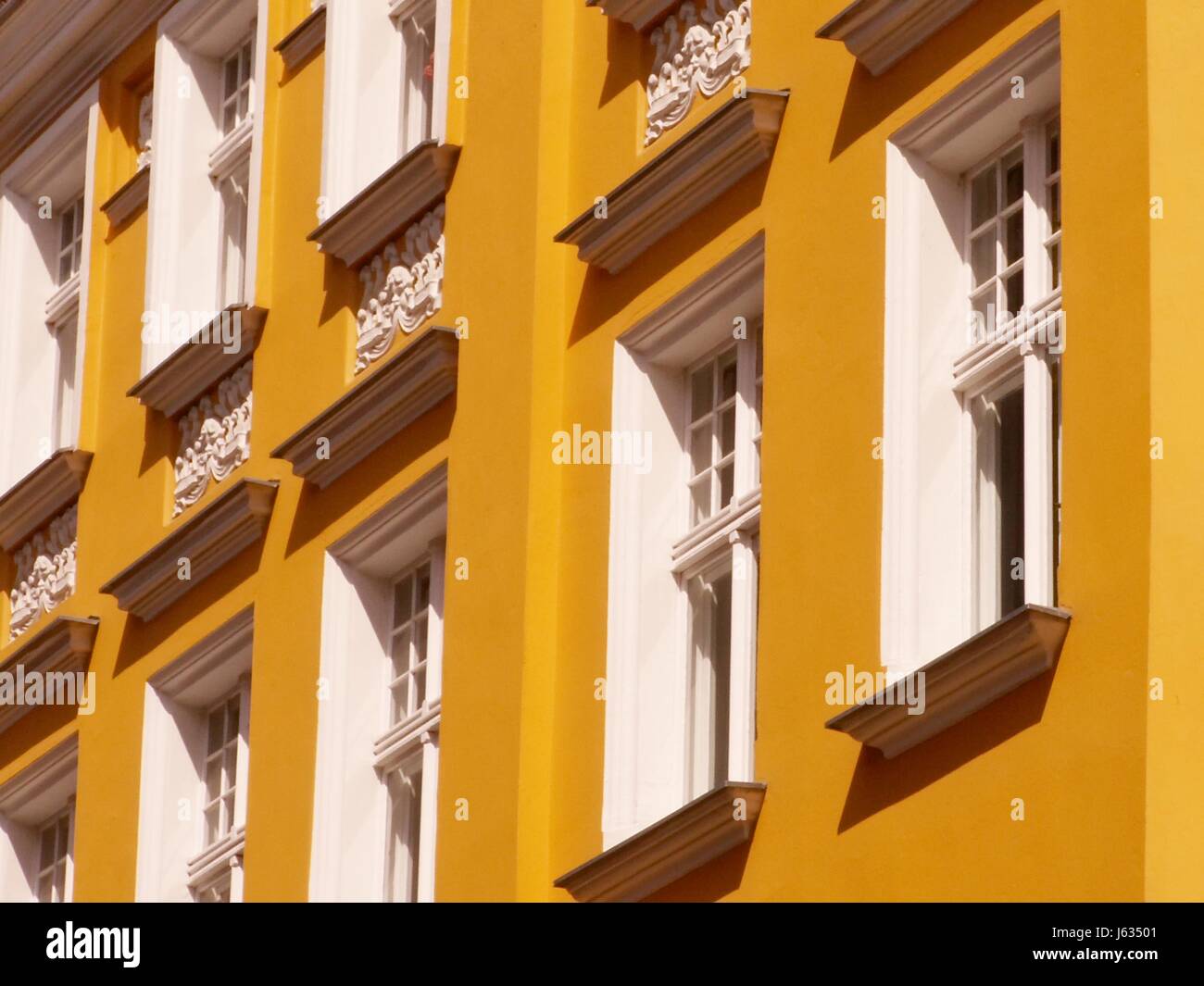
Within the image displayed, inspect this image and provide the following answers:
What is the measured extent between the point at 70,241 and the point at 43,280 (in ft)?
1.06

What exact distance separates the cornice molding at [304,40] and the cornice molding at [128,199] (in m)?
1.96

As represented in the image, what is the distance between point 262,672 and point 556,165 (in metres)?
3.40

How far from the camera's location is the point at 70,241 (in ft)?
81.2

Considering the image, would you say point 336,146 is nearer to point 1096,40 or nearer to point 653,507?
point 653,507

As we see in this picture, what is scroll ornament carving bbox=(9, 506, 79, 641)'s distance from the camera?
74.7 ft

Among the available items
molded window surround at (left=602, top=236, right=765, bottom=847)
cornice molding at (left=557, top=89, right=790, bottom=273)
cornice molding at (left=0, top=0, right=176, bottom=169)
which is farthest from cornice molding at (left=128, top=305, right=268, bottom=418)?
molded window surround at (left=602, top=236, right=765, bottom=847)

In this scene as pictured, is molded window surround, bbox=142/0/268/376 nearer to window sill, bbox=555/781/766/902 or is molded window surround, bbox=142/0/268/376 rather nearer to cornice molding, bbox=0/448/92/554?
cornice molding, bbox=0/448/92/554

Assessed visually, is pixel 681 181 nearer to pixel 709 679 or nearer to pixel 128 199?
pixel 709 679

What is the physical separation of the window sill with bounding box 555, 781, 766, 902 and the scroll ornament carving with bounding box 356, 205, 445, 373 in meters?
4.12

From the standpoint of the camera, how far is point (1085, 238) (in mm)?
13680

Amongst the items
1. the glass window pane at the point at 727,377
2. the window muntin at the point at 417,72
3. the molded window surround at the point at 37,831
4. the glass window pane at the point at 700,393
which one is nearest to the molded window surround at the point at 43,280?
the molded window surround at the point at 37,831

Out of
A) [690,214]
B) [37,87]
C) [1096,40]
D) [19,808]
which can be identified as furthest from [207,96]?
[1096,40]

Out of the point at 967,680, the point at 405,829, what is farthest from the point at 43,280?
the point at 967,680

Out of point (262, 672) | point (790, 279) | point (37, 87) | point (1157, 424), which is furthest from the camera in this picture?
point (37, 87)
